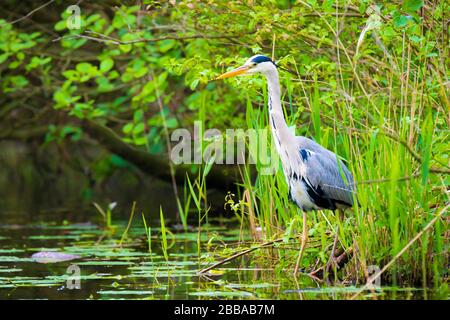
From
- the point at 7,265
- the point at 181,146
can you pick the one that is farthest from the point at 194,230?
the point at 7,265

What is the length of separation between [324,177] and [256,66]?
0.90 metres

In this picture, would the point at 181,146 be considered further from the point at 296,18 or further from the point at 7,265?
the point at 7,265

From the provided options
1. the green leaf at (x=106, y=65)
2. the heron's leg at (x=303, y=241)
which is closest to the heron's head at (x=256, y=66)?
the heron's leg at (x=303, y=241)

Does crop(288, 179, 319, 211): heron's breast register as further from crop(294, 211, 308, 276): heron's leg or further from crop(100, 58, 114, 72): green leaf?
crop(100, 58, 114, 72): green leaf

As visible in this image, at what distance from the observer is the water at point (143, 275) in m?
5.58

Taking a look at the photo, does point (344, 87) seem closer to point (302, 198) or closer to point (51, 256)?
point (302, 198)

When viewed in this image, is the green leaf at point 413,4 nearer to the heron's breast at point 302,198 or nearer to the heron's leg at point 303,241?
the heron's breast at point 302,198

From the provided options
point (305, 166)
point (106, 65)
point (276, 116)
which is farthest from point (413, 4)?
point (106, 65)

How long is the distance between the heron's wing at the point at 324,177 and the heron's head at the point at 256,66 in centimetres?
59

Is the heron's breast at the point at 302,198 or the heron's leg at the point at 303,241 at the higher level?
the heron's breast at the point at 302,198

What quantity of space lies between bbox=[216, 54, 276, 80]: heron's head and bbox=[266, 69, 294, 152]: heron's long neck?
4 centimetres

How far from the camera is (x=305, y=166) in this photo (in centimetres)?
632

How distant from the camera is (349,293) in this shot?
17.7 ft
